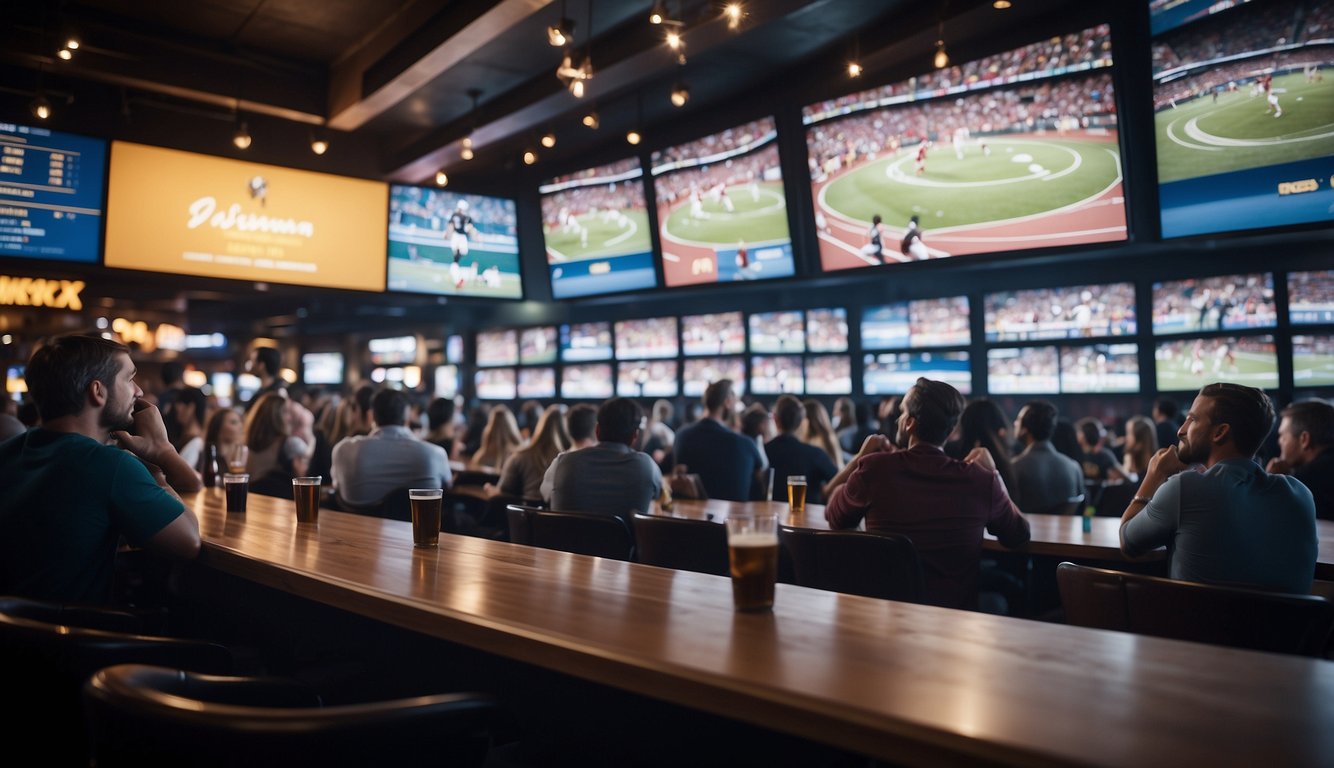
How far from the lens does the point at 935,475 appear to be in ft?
9.21

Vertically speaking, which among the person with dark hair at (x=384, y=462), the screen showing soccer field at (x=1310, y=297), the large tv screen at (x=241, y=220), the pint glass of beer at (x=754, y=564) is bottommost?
the pint glass of beer at (x=754, y=564)

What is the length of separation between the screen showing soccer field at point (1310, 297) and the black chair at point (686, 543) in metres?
5.15

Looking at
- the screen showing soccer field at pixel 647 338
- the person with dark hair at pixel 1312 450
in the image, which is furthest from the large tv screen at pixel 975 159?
the screen showing soccer field at pixel 647 338

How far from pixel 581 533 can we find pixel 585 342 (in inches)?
290

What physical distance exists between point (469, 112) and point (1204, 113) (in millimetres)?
4891

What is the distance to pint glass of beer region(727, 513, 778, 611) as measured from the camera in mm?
1509

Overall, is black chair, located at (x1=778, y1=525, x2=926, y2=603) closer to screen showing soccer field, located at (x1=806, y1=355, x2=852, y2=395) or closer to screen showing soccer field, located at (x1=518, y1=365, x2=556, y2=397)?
screen showing soccer field, located at (x1=806, y1=355, x2=852, y2=395)

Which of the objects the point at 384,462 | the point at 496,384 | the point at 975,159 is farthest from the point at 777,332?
the point at 384,462

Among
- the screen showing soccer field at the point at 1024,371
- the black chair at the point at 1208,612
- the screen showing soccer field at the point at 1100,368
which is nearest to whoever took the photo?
the black chair at the point at 1208,612

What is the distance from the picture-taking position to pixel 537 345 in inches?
421

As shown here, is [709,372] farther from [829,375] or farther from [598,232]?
[598,232]

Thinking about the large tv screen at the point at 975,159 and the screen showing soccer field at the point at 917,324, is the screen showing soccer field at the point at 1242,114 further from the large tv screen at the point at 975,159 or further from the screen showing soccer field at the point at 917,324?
the screen showing soccer field at the point at 917,324

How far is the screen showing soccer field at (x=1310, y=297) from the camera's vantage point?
5957mm

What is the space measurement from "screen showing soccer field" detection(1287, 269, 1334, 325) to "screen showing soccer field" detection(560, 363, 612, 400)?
6210mm
